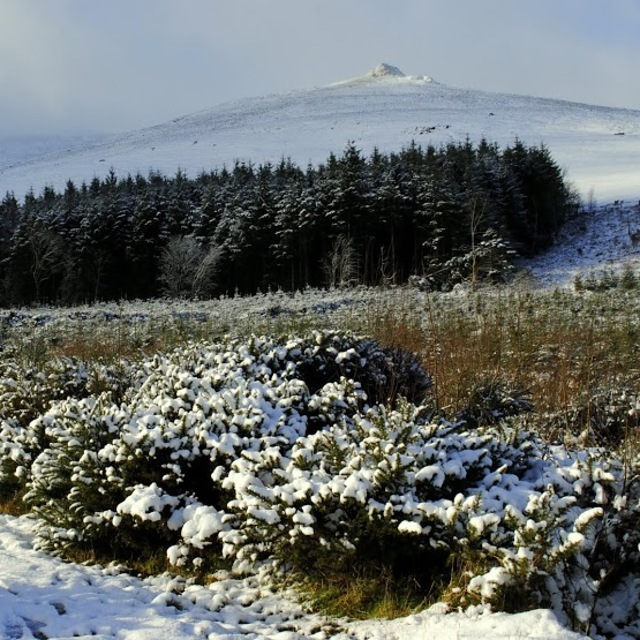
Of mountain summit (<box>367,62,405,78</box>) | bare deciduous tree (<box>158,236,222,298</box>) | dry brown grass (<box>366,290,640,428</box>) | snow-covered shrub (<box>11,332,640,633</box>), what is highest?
mountain summit (<box>367,62,405,78</box>)

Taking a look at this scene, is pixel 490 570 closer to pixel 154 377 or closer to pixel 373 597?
pixel 373 597

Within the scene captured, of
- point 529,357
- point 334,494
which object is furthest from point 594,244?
point 334,494

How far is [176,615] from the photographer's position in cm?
362

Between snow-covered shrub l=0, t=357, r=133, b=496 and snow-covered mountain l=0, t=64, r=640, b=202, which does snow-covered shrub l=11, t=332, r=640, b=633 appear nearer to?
snow-covered shrub l=0, t=357, r=133, b=496

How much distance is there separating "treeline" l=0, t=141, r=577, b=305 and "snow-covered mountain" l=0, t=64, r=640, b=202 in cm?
1380

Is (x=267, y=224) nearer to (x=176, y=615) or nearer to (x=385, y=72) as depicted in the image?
(x=176, y=615)

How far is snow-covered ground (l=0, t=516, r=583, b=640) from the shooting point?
3.05 meters

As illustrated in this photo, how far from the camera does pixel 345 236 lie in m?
35.2

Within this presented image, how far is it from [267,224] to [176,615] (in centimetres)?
3609

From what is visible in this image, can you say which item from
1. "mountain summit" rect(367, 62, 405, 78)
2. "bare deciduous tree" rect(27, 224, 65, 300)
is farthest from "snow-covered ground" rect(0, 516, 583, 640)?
"mountain summit" rect(367, 62, 405, 78)

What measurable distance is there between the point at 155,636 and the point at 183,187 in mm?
45402

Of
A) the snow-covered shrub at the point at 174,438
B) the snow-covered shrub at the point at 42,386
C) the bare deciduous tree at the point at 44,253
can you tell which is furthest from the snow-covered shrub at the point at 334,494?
the bare deciduous tree at the point at 44,253

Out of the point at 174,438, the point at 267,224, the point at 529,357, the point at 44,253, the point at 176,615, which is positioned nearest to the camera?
the point at 176,615

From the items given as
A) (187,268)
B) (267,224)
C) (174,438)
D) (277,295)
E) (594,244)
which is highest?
(267,224)
